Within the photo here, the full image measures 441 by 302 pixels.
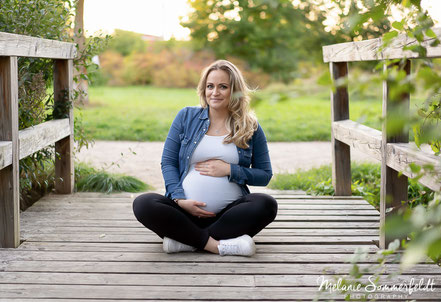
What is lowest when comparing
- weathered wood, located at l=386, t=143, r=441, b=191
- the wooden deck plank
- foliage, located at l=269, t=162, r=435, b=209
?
the wooden deck plank

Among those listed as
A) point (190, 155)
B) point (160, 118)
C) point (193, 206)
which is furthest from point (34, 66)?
point (160, 118)

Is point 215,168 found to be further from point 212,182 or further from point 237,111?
point 237,111

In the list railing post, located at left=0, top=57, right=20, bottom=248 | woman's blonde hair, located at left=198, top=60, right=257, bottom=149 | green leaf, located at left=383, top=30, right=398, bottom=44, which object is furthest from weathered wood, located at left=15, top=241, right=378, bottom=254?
green leaf, located at left=383, top=30, right=398, bottom=44

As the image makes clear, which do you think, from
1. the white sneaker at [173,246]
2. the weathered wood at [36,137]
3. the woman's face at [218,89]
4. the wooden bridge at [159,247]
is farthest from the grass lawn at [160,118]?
the white sneaker at [173,246]

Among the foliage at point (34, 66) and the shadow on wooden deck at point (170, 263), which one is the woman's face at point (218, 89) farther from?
the foliage at point (34, 66)

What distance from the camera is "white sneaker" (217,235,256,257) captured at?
10.5 feet

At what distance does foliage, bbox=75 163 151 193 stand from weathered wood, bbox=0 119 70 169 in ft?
1.69

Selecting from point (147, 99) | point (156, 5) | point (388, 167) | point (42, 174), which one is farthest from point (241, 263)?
point (156, 5)

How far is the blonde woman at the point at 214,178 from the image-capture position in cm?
326

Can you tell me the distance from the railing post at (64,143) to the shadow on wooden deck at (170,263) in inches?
23.2

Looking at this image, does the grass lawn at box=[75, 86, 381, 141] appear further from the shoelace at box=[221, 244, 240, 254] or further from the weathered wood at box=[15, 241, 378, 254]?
the shoelace at box=[221, 244, 240, 254]

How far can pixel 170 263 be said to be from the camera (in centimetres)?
310

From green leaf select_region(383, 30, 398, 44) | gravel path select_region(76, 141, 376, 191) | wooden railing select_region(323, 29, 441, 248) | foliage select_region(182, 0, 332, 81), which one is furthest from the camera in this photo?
foliage select_region(182, 0, 332, 81)

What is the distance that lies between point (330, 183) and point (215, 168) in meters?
2.10
